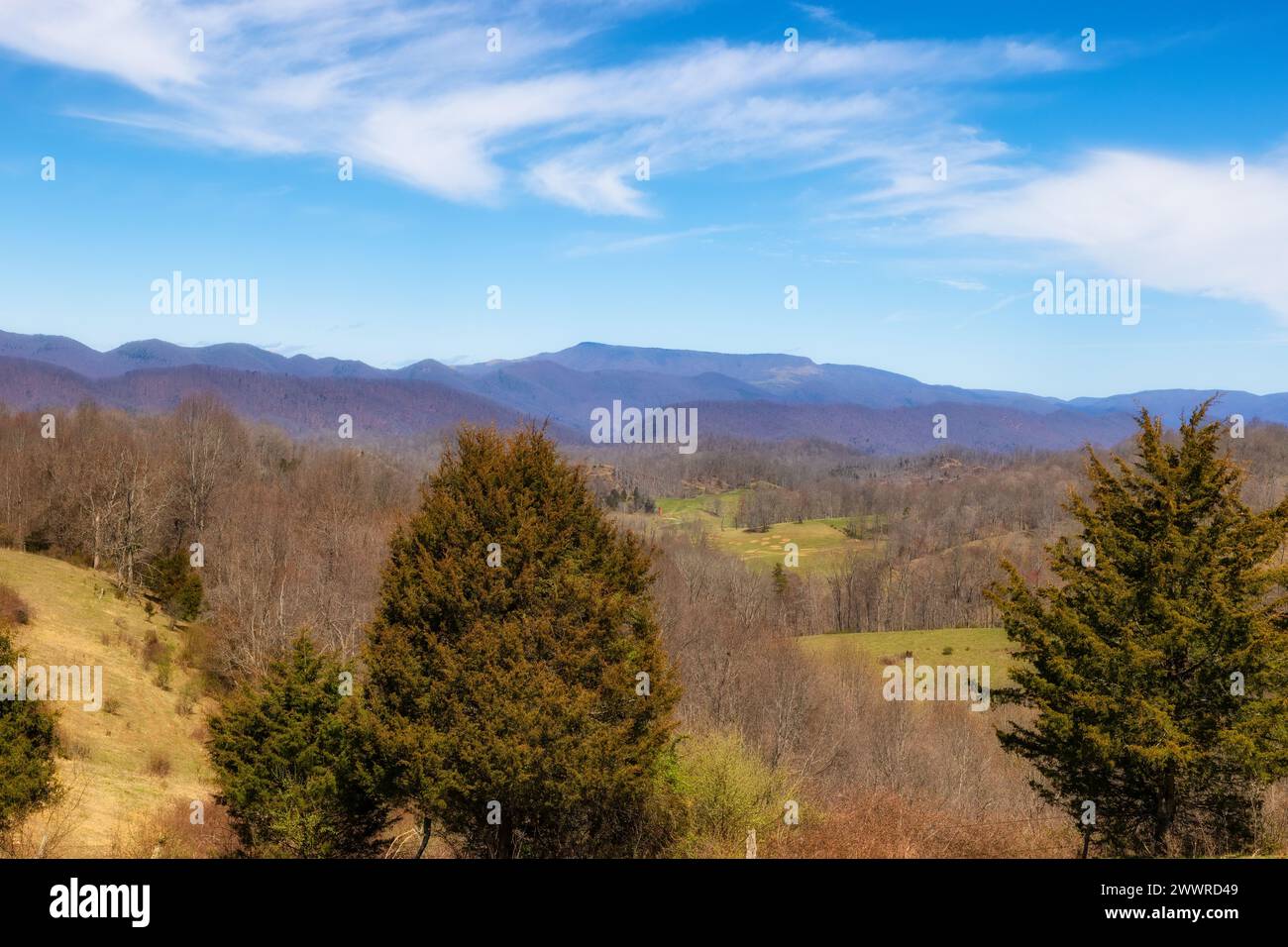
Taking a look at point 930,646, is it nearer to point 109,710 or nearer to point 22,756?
point 109,710

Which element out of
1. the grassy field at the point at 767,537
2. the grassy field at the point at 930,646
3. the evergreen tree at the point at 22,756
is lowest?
the grassy field at the point at 930,646

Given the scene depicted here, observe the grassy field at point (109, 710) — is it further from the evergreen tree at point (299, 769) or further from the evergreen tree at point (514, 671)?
the evergreen tree at point (514, 671)

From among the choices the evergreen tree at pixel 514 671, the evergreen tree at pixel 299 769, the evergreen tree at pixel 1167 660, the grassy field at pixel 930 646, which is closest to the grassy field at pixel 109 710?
the evergreen tree at pixel 299 769

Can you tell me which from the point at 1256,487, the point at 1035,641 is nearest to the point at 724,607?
the point at 1035,641

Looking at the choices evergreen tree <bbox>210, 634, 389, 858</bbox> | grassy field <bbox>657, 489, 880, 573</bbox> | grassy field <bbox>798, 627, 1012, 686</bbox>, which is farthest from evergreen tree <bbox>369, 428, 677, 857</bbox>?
grassy field <bbox>657, 489, 880, 573</bbox>

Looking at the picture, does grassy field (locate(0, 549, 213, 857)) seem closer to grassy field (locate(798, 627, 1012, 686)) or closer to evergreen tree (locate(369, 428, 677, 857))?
evergreen tree (locate(369, 428, 677, 857))
